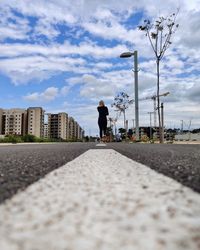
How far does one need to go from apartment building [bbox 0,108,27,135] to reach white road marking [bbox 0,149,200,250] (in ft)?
520

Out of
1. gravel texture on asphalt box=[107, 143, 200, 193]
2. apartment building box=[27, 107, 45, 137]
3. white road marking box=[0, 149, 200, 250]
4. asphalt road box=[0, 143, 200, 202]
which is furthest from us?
apartment building box=[27, 107, 45, 137]

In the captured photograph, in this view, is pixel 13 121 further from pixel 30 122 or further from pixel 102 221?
pixel 102 221

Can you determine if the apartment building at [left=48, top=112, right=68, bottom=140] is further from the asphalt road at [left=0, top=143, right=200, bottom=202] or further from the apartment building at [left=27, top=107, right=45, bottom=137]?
the asphalt road at [left=0, top=143, right=200, bottom=202]

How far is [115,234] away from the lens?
879mm

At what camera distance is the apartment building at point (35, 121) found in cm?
15382

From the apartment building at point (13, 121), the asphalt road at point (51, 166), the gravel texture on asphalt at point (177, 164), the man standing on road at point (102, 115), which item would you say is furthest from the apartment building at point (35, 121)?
the asphalt road at point (51, 166)

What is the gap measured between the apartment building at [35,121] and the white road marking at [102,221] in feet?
504

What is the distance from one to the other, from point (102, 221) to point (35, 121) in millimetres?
159688

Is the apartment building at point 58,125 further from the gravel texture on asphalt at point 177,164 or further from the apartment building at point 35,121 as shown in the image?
the gravel texture on asphalt at point 177,164

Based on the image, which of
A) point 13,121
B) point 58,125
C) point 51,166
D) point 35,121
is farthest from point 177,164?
point 58,125

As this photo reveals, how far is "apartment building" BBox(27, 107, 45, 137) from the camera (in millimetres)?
153825

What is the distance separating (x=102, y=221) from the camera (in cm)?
99

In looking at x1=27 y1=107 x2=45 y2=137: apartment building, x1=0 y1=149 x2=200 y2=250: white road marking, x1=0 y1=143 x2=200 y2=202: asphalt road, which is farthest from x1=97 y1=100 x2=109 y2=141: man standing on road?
x1=27 y1=107 x2=45 y2=137: apartment building

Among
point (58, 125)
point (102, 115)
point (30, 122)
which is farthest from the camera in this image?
point (58, 125)
